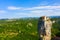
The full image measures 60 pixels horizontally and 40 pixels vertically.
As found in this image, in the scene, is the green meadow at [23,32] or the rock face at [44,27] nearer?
the rock face at [44,27]

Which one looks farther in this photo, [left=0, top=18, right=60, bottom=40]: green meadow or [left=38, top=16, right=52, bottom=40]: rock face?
[left=0, top=18, right=60, bottom=40]: green meadow

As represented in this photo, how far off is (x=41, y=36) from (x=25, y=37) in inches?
670

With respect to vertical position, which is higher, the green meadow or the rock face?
the rock face

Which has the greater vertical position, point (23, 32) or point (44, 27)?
point (44, 27)

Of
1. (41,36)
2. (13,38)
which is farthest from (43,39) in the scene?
(13,38)

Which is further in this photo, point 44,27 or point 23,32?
point 23,32

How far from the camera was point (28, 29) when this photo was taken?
29.8 meters

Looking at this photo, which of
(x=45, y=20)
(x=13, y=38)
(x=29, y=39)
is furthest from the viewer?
(x=13, y=38)

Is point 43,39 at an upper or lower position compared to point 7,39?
upper

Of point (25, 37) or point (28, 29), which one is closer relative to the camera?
point (25, 37)

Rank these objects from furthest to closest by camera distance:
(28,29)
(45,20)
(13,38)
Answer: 1. (28,29)
2. (13,38)
3. (45,20)

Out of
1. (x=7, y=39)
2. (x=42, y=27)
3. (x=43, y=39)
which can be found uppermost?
(x=42, y=27)

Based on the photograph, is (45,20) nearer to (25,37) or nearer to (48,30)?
(48,30)

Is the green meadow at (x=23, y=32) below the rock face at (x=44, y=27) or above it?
below
